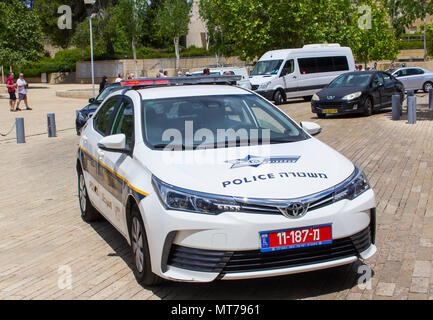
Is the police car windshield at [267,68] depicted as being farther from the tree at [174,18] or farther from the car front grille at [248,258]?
the tree at [174,18]

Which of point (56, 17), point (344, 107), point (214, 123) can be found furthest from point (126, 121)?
point (56, 17)

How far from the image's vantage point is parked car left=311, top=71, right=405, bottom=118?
19.8 meters

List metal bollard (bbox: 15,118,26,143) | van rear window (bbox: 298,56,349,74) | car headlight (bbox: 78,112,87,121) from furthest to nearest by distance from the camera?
van rear window (bbox: 298,56,349,74)
car headlight (bbox: 78,112,87,121)
metal bollard (bbox: 15,118,26,143)

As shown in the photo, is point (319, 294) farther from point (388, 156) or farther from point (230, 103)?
point (388, 156)

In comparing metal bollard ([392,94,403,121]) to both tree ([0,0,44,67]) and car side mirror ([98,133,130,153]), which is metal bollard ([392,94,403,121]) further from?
tree ([0,0,44,67])

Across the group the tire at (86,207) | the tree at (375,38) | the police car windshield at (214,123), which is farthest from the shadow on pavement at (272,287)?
the tree at (375,38)

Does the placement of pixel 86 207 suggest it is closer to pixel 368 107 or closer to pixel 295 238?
pixel 295 238

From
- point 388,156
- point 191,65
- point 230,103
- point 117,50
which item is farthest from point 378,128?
point 117,50

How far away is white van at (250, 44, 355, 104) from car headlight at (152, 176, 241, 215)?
73.9 ft

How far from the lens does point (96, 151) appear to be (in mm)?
6316

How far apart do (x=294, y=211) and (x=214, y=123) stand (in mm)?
1641

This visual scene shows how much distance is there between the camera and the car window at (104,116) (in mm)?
6441

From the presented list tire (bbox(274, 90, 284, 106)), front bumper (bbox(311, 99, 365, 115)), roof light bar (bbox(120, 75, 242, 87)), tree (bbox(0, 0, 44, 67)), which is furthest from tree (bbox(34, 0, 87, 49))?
roof light bar (bbox(120, 75, 242, 87))

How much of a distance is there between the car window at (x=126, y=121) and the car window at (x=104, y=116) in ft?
0.86
